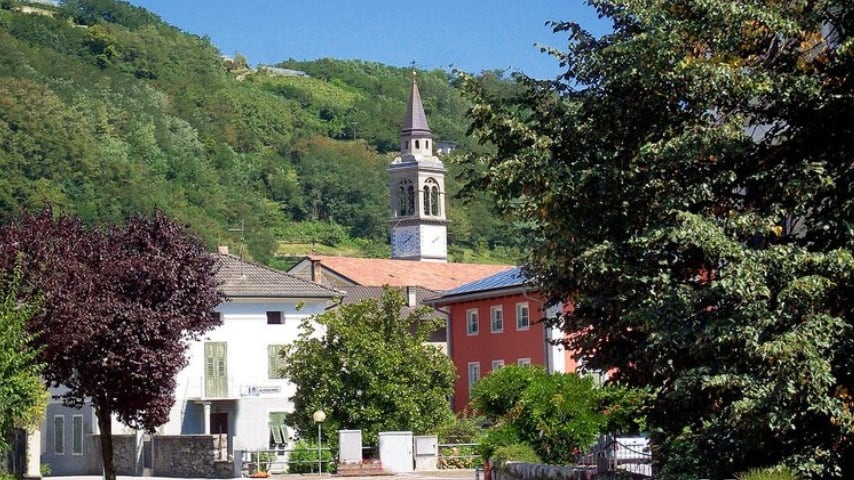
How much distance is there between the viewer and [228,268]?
5794 centimetres

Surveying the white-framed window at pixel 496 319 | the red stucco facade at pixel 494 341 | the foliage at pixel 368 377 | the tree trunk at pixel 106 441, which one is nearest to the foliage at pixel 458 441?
the foliage at pixel 368 377

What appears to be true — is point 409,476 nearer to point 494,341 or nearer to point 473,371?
point 494,341

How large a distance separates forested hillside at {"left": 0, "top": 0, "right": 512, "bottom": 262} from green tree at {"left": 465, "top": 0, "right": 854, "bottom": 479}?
283 ft

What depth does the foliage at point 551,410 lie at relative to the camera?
77.6 ft

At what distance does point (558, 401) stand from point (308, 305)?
34.3 meters

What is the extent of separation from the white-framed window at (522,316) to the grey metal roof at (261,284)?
21.5 ft

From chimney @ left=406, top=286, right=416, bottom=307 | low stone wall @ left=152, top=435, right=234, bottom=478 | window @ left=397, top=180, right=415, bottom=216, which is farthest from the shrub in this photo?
window @ left=397, top=180, right=415, bottom=216

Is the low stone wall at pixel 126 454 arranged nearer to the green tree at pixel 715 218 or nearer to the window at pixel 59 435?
the window at pixel 59 435

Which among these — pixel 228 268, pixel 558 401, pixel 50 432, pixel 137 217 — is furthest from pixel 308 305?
pixel 558 401

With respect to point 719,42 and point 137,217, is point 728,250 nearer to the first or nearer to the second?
point 719,42

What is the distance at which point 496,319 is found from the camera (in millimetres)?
58969

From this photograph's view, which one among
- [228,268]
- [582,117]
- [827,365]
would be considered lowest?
[827,365]

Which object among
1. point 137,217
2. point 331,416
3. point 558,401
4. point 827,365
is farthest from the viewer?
point 331,416

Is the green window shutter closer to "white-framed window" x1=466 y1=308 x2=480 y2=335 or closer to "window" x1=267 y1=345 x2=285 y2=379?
"window" x1=267 y1=345 x2=285 y2=379
